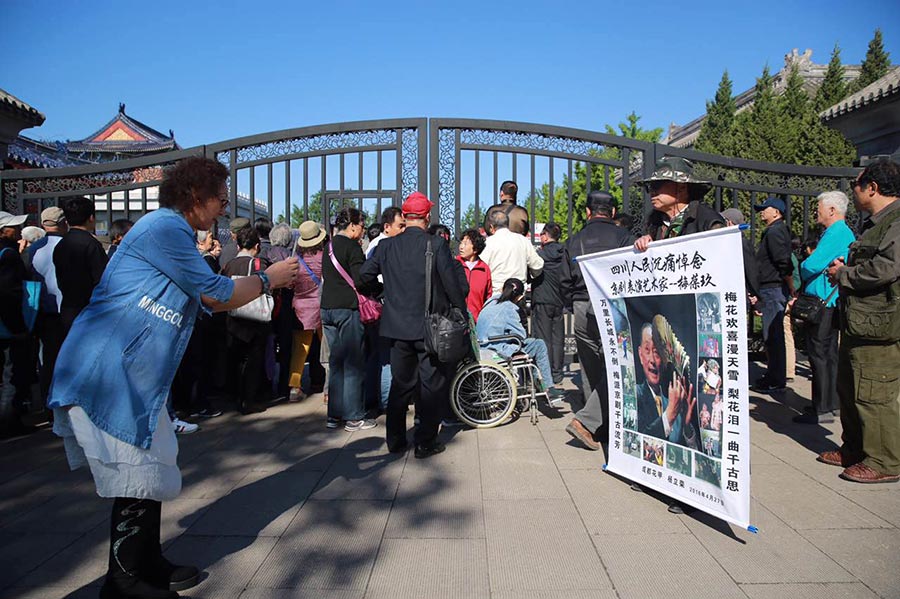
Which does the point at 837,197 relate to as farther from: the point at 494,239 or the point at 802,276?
the point at 494,239

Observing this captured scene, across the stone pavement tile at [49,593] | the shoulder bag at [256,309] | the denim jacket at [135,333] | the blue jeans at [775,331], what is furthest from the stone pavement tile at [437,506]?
the blue jeans at [775,331]

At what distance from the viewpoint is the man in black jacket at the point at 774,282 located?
6488 millimetres

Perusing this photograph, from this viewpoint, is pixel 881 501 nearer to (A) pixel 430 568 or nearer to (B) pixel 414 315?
(A) pixel 430 568

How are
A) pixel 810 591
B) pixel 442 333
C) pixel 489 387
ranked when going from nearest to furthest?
pixel 810 591
pixel 442 333
pixel 489 387

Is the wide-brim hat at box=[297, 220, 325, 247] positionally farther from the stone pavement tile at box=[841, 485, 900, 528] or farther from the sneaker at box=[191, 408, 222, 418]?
the stone pavement tile at box=[841, 485, 900, 528]

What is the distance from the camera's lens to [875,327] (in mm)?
3904

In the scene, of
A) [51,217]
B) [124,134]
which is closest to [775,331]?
[51,217]

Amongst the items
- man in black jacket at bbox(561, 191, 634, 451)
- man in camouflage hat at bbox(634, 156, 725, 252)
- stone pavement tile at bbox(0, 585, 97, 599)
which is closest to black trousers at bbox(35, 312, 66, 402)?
stone pavement tile at bbox(0, 585, 97, 599)

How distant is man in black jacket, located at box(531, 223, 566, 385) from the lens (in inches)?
271

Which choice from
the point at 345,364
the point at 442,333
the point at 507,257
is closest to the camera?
the point at 442,333

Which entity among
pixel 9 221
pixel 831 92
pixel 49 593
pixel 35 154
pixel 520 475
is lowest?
pixel 49 593

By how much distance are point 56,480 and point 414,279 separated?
9.38ft

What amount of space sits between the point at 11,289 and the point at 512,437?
4400mm

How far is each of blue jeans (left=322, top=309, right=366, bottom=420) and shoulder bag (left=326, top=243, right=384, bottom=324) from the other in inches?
2.4
